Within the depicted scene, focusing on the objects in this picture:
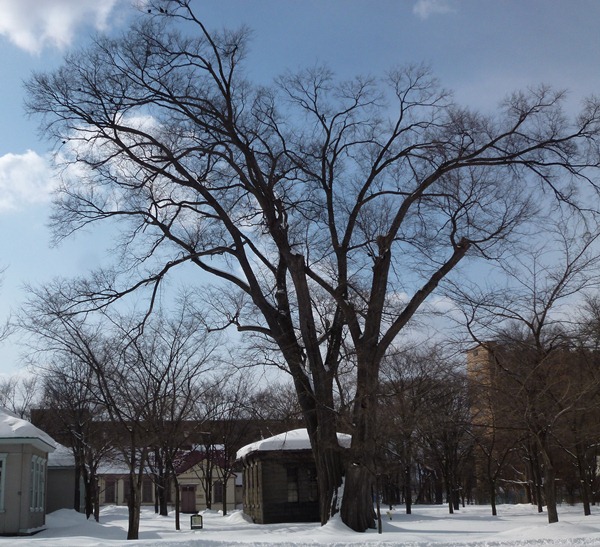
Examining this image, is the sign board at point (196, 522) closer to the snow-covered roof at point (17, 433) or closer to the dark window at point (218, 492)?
the snow-covered roof at point (17, 433)

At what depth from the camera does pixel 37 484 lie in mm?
27703

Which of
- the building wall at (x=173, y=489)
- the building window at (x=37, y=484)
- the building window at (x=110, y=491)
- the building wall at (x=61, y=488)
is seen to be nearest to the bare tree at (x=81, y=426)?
the building wall at (x=61, y=488)

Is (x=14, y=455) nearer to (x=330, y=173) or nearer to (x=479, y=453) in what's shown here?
(x=330, y=173)

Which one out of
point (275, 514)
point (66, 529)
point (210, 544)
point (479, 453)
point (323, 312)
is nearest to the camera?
point (210, 544)

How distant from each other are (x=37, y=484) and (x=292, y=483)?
449 inches

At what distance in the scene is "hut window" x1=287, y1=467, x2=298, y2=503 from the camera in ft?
108

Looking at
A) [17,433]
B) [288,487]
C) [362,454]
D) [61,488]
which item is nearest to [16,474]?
[17,433]

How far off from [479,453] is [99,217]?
44.1m

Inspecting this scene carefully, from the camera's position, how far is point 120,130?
1856 cm

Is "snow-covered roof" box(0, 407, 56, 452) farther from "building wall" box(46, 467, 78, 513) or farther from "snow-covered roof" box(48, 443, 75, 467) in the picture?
"building wall" box(46, 467, 78, 513)

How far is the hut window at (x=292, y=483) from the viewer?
3303cm

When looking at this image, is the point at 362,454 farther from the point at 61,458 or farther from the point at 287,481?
the point at 61,458

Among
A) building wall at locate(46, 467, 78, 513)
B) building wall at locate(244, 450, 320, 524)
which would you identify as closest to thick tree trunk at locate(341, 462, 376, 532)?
building wall at locate(244, 450, 320, 524)

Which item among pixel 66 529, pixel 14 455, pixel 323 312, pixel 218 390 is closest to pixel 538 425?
pixel 323 312
